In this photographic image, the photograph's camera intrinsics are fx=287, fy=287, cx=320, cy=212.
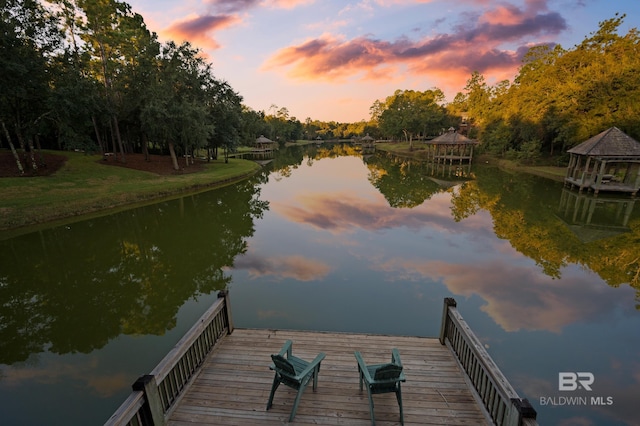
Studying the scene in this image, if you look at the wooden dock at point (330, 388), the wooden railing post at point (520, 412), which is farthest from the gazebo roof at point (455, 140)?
the wooden railing post at point (520, 412)

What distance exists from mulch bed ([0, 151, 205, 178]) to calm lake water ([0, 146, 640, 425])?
35.1ft

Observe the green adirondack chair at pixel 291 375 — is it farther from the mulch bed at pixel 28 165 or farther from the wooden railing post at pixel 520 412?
the mulch bed at pixel 28 165

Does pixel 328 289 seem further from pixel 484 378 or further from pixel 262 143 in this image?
Answer: pixel 262 143

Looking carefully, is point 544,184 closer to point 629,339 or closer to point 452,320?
point 629,339

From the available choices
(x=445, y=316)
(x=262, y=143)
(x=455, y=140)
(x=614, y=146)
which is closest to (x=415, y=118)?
(x=455, y=140)

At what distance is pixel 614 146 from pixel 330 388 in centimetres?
2565

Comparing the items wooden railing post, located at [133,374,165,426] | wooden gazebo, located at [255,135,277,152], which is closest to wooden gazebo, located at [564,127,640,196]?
wooden railing post, located at [133,374,165,426]

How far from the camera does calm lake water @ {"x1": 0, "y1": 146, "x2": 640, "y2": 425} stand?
5.23m

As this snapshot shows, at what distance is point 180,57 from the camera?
26.2 metres

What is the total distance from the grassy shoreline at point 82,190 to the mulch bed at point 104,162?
783mm

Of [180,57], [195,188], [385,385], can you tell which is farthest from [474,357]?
[180,57]

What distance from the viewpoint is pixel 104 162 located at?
26.2 m

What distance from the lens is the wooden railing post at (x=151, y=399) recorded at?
313 centimetres

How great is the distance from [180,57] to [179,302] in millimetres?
26246
